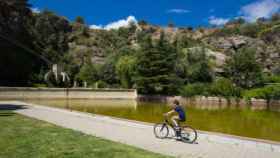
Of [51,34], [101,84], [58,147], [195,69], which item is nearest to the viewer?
[58,147]

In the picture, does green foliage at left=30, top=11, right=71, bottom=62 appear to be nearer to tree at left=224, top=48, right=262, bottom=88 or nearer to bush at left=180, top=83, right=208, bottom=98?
bush at left=180, top=83, right=208, bottom=98

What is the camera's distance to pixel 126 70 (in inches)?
2066

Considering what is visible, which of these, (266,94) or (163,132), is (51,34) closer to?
(266,94)

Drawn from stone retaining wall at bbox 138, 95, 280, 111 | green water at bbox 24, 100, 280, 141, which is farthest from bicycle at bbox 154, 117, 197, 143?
stone retaining wall at bbox 138, 95, 280, 111

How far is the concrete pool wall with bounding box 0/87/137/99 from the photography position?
37.7 meters

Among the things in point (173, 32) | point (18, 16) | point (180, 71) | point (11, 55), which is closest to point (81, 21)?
point (173, 32)

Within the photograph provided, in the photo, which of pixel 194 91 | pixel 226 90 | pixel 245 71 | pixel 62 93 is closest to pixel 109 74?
pixel 62 93

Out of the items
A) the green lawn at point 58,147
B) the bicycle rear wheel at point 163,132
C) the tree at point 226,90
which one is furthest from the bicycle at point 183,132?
the tree at point 226,90

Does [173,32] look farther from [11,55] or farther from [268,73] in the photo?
[11,55]

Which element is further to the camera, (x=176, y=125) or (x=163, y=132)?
(x=163, y=132)

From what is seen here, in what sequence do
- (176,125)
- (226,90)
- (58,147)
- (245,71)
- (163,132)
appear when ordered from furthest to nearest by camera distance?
(245,71), (226,90), (163,132), (176,125), (58,147)

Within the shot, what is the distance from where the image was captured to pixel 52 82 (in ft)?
168

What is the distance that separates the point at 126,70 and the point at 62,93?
14286mm

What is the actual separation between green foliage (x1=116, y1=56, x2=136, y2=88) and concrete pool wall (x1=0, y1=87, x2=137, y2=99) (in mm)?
4927
